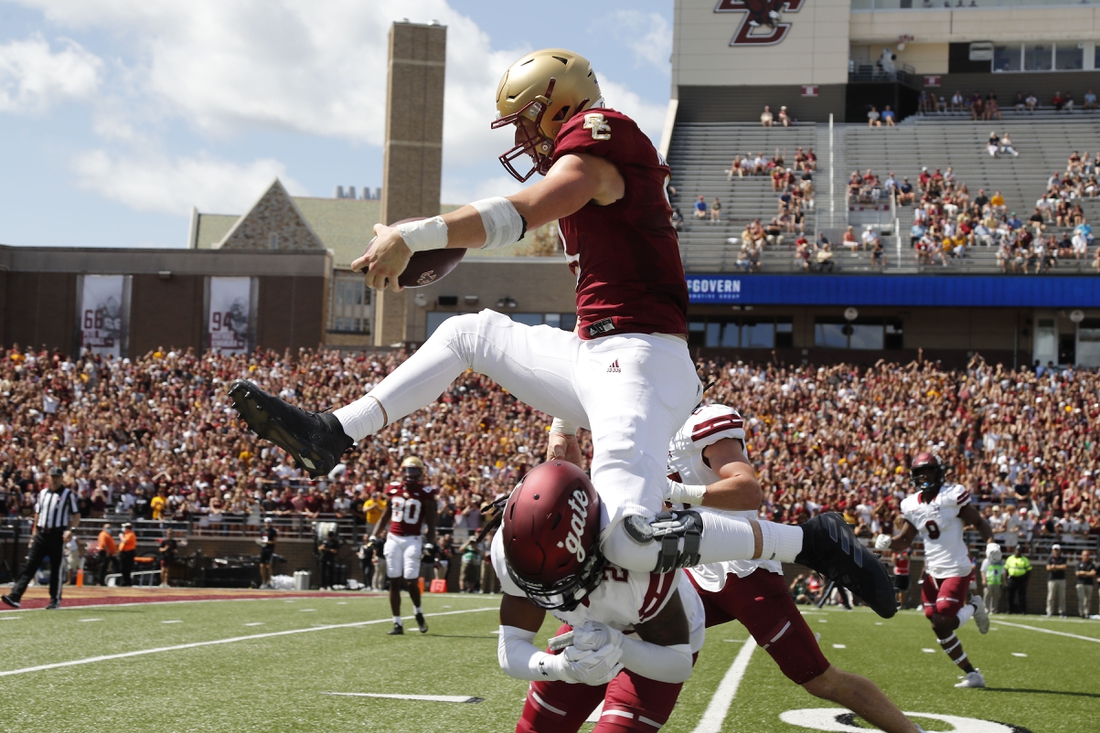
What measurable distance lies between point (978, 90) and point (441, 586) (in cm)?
3054

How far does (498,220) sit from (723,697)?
4.43 meters

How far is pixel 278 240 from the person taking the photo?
6034cm

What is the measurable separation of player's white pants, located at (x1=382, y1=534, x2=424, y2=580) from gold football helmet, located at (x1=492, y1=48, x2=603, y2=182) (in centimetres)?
812

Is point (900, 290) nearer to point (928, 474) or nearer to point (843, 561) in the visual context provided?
point (928, 474)

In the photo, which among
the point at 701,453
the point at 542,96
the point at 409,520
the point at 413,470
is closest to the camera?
the point at 542,96

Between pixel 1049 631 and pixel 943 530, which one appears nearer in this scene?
pixel 943 530

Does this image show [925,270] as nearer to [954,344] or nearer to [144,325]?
[954,344]

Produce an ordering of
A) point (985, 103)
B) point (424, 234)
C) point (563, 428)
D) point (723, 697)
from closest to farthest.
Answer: point (424, 234), point (563, 428), point (723, 697), point (985, 103)

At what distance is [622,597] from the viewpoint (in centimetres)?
312

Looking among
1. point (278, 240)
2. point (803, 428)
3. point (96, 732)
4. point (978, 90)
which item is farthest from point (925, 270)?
point (278, 240)

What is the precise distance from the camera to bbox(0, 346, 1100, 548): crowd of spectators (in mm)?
21188

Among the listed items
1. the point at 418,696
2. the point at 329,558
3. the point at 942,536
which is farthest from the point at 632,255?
the point at 329,558

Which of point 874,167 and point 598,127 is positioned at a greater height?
point 874,167

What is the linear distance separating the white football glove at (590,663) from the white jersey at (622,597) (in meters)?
0.11
